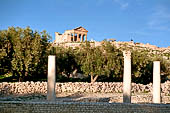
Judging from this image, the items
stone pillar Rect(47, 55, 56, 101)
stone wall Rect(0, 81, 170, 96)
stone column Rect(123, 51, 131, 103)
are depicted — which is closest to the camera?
stone column Rect(123, 51, 131, 103)

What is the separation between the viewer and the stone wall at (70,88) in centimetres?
2142

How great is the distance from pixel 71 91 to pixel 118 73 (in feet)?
26.6

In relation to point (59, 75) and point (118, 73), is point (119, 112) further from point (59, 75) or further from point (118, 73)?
point (59, 75)

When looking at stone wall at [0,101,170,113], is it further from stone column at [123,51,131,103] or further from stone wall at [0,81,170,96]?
stone wall at [0,81,170,96]

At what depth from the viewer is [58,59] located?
31.2m

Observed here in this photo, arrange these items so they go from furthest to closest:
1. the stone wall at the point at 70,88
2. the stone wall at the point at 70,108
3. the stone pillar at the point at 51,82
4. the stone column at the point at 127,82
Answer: the stone wall at the point at 70,88, the stone pillar at the point at 51,82, the stone column at the point at 127,82, the stone wall at the point at 70,108

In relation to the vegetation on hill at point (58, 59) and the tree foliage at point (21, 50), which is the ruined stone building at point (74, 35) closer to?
the vegetation on hill at point (58, 59)

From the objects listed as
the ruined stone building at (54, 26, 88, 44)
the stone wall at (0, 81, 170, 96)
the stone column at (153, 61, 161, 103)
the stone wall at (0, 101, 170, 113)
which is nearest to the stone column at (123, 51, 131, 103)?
the stone column at (153, 61, 161, 103)

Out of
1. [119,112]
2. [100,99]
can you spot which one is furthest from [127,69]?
[100,99]

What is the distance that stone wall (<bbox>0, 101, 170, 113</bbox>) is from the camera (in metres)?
9.73

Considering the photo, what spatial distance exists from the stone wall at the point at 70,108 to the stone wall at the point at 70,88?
12.1m

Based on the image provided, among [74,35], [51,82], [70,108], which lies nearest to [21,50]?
[51,82]

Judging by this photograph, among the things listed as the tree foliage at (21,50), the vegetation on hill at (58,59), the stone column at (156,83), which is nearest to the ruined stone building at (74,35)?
the vegetation on hill at (58,59)

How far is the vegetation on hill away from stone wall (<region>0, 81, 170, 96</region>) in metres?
2.58
